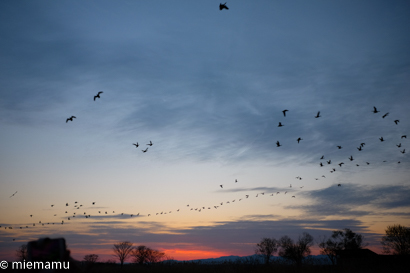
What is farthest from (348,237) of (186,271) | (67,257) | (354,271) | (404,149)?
(67,257)

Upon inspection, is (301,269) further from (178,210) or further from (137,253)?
(137,253)

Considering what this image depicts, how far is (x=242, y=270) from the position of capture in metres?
28.5

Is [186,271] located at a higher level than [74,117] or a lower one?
lower

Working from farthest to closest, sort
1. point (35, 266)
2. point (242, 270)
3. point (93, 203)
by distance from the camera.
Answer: point (93, 203) → point (242, 270) → point (35, 266)

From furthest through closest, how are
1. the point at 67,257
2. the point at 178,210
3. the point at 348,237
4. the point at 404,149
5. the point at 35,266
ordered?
the point at 348,237 → the point at 178,210 → the point at 404,149 → the point at 67,257 → the point at 35,266

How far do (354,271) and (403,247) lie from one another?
A: 5455 centimetres

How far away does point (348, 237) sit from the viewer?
81500mm

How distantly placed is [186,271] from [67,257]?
2646 centimetres

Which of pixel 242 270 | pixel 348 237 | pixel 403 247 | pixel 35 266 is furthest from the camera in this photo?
pixel 348 237

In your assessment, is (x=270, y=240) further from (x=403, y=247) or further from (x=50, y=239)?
(x=50, y=239)

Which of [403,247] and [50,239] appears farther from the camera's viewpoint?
[403,247]

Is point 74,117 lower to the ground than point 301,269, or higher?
higher

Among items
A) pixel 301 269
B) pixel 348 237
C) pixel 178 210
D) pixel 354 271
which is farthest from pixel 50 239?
pixel 348 237

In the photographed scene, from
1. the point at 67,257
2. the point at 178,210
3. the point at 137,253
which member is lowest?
the point at 137,253
